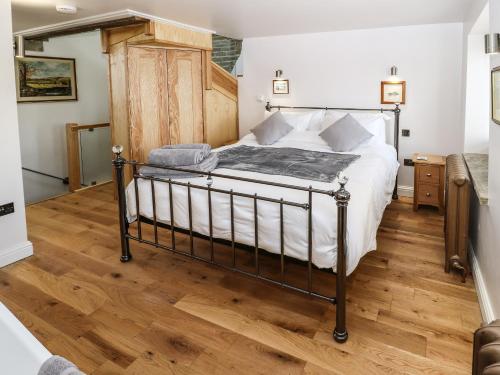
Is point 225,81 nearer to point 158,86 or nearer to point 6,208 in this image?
point 158,86

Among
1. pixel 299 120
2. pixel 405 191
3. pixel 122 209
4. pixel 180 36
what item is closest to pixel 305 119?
pixel 299 120

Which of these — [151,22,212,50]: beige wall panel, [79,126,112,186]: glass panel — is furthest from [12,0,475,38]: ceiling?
[79,126,112,186]: glass panel

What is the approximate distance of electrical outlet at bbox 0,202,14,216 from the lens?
320 centimetres

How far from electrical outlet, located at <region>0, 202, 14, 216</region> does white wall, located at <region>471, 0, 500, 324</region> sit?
3.43 meters

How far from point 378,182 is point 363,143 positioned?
1.33 meters

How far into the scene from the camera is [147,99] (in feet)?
16.1

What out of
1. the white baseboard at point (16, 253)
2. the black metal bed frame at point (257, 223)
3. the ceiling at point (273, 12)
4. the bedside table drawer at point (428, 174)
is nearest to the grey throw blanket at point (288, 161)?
the black metal bed frame at point (257, 223)

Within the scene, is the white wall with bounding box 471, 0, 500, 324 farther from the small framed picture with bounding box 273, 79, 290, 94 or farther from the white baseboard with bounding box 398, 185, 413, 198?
the small framed picture with bounding box 273, 79, 290, 94

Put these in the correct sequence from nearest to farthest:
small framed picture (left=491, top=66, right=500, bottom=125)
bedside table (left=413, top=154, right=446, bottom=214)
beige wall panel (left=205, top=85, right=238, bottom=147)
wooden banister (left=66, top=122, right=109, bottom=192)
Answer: small framed picture (left=491, top=66, right=500, bottom=125) → bedside table (left=413, top=154, right=446, bottom=214) → wooden banister (left=66, top=122, right=109, bottom=192) → beige wall panel (left=205, top=85, right=238, bottom=147)

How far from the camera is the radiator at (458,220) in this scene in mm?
2889

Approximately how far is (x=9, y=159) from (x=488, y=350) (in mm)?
3413

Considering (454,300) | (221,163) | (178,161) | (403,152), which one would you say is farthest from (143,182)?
(403,152)

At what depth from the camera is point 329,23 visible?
15.3 feet

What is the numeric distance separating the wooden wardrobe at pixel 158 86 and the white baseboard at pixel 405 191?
2677mm
